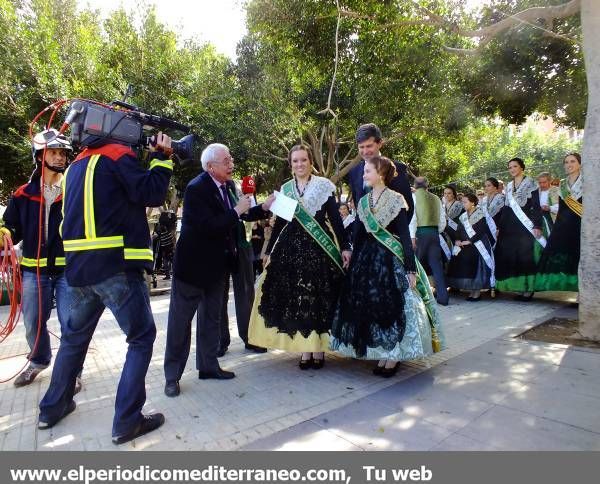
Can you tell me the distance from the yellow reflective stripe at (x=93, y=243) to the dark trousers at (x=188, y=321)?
3.00 ft

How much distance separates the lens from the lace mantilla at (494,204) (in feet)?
23.2

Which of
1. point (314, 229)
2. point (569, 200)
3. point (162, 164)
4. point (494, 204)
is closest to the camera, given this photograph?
point (162, 164)

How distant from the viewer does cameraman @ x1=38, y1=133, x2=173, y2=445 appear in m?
2.60

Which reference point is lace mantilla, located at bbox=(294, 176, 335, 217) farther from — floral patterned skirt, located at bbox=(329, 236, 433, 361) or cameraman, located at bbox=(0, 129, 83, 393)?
cameraman, located at bbox=(0, 129, 83, 393)

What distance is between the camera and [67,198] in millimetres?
2713

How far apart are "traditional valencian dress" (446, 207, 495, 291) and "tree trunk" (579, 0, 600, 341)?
2492 millimetres

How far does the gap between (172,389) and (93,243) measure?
4.76 ft

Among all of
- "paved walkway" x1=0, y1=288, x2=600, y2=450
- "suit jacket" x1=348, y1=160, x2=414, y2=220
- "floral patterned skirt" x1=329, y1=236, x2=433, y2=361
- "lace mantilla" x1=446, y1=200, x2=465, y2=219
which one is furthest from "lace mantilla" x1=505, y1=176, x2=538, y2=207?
"floral patterned skirt" x1=329, y1=236, x2=433, y2=361

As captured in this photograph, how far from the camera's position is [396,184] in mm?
3803

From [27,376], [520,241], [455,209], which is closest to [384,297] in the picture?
[27,376]

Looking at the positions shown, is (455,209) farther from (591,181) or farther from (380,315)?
(380,315)

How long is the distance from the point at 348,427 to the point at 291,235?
5.62 feet

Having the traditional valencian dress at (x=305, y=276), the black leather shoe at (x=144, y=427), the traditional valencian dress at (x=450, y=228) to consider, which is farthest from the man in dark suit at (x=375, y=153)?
the traditional valencian dress at (x=450, y=228)

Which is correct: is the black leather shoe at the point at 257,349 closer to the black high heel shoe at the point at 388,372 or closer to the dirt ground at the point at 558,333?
the black high heel shoe at the point at 388,372
